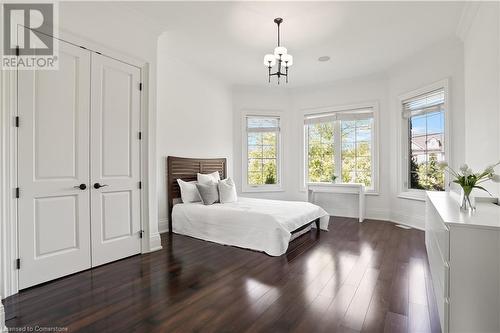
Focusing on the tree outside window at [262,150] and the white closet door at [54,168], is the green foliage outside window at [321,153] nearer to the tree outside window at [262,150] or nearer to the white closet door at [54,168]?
the tree outside window at [262,150]

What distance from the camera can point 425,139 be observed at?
4531 mm

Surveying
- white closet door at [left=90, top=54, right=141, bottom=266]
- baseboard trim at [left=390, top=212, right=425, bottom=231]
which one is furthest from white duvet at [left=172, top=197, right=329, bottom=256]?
baseboard trim at [left=390, top=212, right=425, bottom=231]

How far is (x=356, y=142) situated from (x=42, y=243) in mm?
5479

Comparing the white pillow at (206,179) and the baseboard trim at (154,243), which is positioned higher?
the white pillow at (206,179)

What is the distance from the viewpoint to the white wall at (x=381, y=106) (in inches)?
153

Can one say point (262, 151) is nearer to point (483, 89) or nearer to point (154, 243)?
point (154, 243)

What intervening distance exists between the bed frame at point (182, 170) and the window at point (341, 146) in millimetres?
1890

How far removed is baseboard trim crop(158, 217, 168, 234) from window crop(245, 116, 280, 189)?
89.3 inches

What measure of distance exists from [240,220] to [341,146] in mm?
3333

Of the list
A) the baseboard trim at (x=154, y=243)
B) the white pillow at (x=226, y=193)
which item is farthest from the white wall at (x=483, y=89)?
the baseboard trim at (x=154, y=243)

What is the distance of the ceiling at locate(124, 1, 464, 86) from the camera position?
3053mm

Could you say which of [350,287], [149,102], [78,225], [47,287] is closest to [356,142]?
[350,287]

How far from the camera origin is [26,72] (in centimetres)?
234

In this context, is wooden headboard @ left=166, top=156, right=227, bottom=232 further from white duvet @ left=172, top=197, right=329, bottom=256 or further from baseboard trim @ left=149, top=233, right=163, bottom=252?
baseboard trim @ left=149, top=233, right=163, bottom=252
